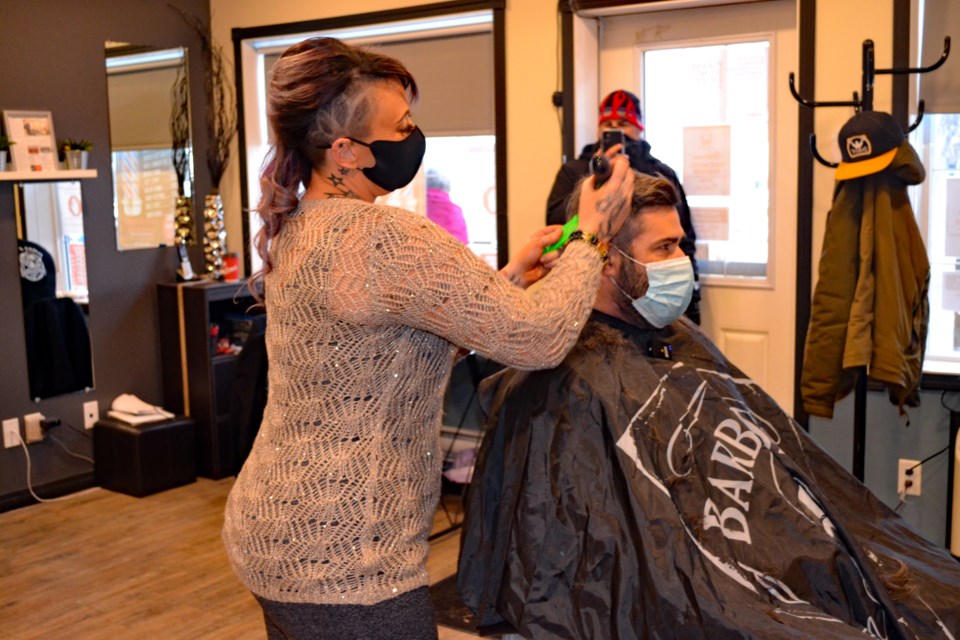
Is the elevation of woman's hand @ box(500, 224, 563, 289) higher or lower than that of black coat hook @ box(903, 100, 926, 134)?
lower

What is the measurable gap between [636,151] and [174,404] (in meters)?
2.48

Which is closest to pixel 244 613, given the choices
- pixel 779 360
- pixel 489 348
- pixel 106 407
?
pixel 106 407

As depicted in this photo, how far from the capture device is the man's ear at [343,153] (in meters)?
1.39

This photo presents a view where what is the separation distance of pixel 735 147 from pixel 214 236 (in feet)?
7.91

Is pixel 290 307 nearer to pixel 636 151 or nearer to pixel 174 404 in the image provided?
pixel 636 151

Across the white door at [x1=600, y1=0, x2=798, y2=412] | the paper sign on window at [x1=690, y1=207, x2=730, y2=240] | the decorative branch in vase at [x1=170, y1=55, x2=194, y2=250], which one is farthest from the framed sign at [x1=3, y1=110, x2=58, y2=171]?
the paper sign on window at [x1=690, y1=207, x2=730, y2=240]

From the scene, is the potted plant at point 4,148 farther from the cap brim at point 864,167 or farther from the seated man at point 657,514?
the cap brim at point 864,167

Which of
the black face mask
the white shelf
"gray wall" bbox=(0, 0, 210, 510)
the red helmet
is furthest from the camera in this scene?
"gray wall" bbox=(0, 0, 210, 510)

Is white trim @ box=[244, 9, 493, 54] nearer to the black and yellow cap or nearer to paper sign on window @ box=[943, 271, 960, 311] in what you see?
the black and yellow cap

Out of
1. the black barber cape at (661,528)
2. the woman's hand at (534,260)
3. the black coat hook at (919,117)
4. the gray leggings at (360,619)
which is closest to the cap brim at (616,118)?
the black coat hook at (919,117)

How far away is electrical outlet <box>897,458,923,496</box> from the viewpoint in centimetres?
340

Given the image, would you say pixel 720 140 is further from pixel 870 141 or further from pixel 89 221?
pixel 89 221

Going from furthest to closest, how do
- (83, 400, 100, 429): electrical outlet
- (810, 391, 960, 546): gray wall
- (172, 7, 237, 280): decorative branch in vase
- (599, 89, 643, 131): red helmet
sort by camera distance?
1. (172, 7, 237, 280): decorative branch in vase
2. (83, 400, 100, 429): electrical outlet
3. (599, 89, 643, 131): red helmet
4. (810, 391, 960, 546): gray wall

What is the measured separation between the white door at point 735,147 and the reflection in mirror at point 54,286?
7.84 ft
